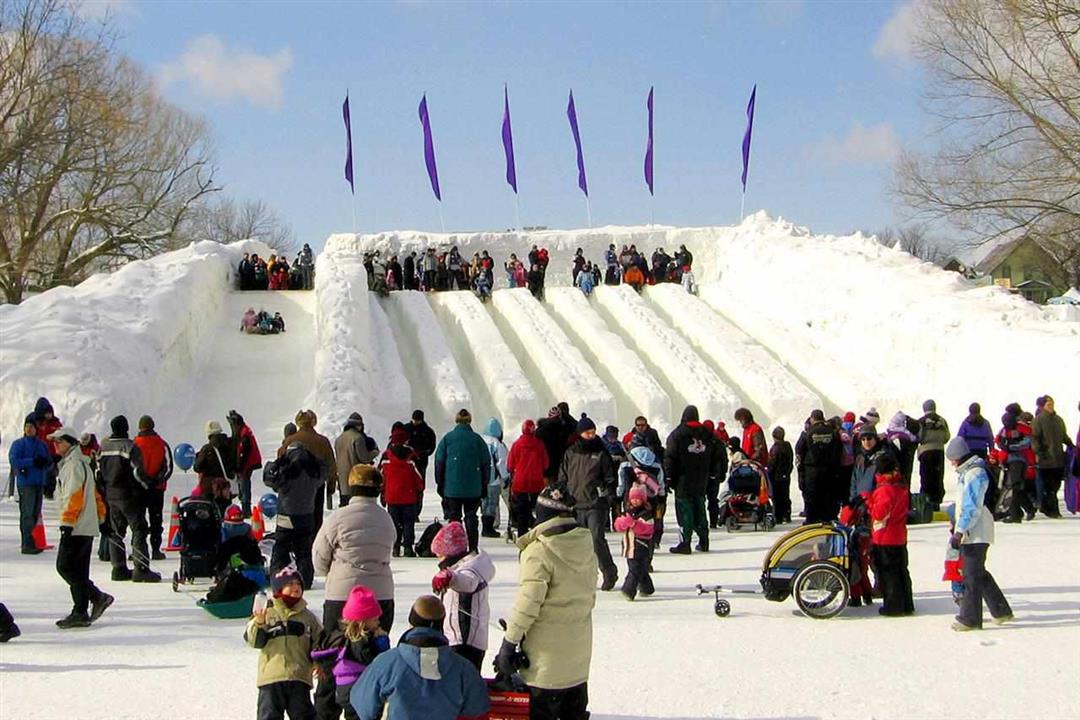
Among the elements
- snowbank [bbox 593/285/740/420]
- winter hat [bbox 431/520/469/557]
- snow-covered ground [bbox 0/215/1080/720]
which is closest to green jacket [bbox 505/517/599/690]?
winter hat [bbox 431/520/469/557]

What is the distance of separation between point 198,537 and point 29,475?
9.88 ft

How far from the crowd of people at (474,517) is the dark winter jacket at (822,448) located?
2cm

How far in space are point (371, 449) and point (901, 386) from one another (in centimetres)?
1524

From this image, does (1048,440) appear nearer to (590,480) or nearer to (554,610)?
(590,480)

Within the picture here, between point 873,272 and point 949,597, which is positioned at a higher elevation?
point 873,272

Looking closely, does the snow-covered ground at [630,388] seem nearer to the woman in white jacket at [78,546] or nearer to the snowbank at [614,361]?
the snowbank at [614,361]

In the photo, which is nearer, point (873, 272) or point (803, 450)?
point (803, 450)

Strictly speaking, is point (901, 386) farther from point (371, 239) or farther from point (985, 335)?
point (371, 239)

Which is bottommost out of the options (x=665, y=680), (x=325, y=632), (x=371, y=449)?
(x=665, y=680)

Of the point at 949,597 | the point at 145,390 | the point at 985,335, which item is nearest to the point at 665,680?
the point at 949,597

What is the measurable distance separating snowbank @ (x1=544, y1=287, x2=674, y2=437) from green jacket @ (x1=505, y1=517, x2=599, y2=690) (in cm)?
1662

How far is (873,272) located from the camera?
91.6ft

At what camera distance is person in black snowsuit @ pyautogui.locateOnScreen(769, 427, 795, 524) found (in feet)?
46.7

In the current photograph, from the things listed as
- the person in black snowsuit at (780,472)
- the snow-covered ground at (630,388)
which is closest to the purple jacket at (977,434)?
the snow-covered ground at (630,388)
